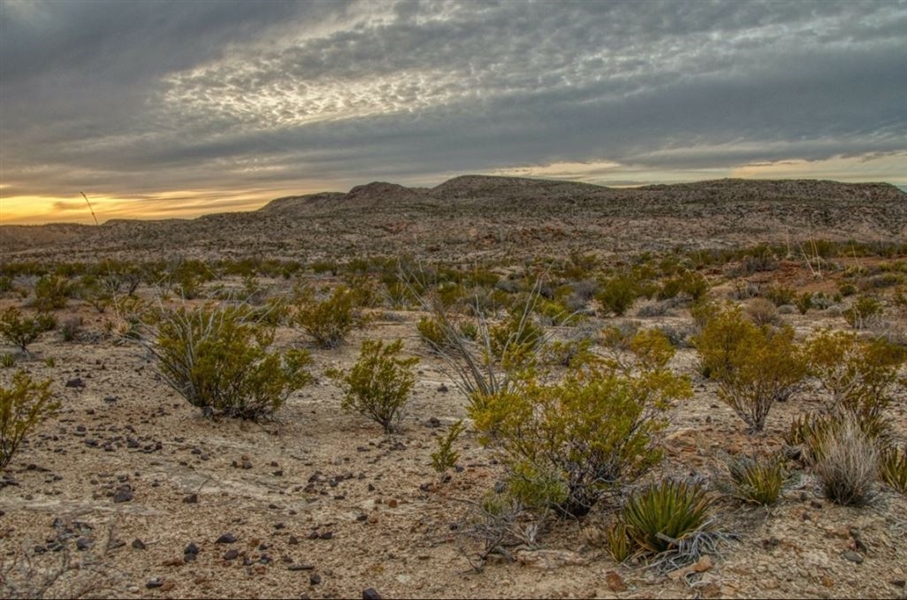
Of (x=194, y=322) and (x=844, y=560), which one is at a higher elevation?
(x=194, y=322)

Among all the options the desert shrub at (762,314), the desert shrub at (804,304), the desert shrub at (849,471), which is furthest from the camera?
the desert shrub at (804,304)

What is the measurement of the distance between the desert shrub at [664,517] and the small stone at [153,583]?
9.94ft

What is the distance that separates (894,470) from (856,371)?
8.29 ft

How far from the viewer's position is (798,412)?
27.0 ft

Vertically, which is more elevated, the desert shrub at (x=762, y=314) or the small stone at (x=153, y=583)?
the small stone at (x=153, y=583)

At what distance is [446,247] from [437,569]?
4546 cm

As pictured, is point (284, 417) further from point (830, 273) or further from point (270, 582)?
point (830, 273)

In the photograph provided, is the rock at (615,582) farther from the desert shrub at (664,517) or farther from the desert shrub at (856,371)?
the desert shrub at (856,371)

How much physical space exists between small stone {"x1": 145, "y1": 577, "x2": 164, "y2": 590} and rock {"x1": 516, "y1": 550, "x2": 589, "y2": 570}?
229 cm

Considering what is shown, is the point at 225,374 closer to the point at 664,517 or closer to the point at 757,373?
the point at 664,517

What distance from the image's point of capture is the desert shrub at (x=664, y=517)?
4.52 meters

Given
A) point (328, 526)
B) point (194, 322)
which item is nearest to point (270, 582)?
point (328, 526)

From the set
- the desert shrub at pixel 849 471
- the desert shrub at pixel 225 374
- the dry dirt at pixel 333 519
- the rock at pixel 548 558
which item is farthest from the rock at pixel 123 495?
the desert shrub at pixel 849 471

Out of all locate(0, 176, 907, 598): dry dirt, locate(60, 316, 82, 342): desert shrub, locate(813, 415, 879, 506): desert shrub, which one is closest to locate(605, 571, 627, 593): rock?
locate(0, 176, 907, 598): dry dirt
